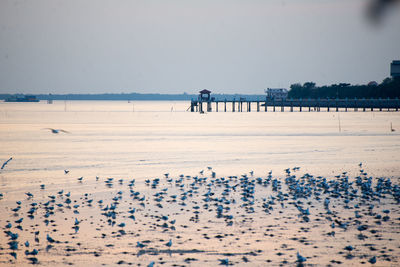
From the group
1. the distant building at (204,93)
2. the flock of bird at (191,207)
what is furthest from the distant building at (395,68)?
the flock of bird at (191,207)

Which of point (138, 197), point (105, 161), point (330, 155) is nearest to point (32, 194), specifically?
point (138, 197)

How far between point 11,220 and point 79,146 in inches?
1166

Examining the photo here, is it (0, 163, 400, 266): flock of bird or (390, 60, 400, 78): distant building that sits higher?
(390, 60, 400, 78): distant building

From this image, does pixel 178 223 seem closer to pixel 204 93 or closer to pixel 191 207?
pixel 191 207

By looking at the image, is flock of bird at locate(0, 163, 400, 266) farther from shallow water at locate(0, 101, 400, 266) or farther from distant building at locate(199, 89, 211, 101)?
distant building at locate(199, 89, 211, 101)

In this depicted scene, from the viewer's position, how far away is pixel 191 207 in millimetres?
17469

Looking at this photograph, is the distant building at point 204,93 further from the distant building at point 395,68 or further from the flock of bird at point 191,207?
the flock of bird at point 191,207

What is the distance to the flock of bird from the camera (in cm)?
1351

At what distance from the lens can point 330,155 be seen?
116 ft

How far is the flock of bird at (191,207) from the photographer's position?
44.3 ft

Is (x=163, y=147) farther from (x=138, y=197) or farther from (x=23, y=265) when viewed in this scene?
(x=23, y=265)

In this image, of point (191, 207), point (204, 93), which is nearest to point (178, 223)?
point (191, 207)

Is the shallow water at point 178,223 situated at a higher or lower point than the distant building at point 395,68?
lower

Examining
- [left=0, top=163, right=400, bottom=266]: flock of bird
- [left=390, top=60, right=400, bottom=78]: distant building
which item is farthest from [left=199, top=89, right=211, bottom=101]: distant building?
[left=0, top=163, right=400, bottom=266]: flock of bird
